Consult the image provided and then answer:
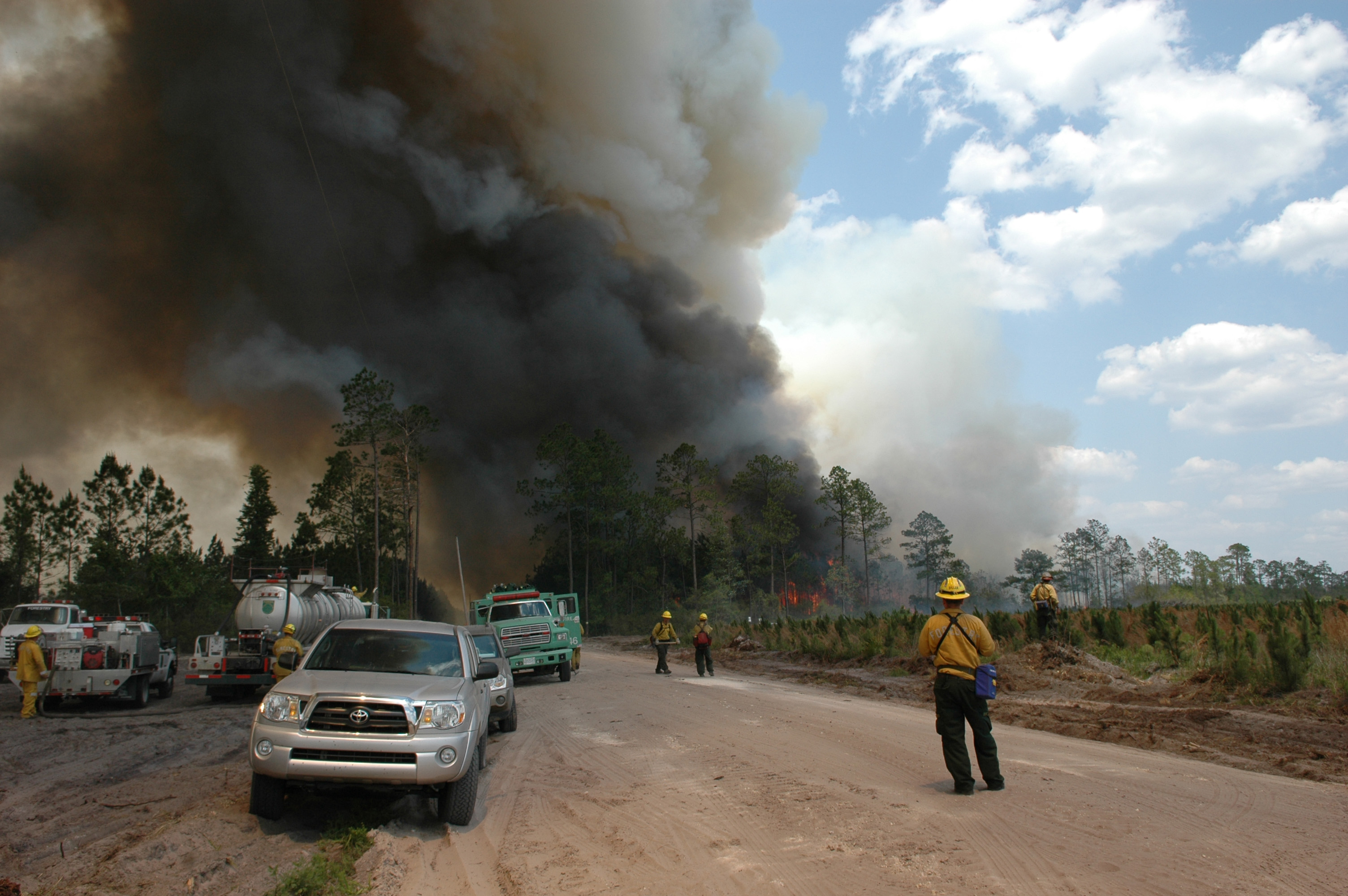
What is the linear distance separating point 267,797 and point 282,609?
1281 centimetres

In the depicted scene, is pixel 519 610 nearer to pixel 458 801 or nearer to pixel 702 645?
pixel 702 645

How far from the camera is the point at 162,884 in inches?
196

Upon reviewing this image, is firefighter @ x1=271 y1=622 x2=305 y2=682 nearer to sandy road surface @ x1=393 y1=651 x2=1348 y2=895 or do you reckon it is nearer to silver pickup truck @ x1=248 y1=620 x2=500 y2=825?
sandy road surface @ x1=393 y1=651 x2=1348 y2=895

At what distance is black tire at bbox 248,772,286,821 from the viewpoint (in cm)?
614

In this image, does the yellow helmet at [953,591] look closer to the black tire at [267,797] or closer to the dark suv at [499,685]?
the black tire at [267,797]

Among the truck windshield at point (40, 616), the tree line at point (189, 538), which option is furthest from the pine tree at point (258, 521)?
the truck windshield at point (40, 616)

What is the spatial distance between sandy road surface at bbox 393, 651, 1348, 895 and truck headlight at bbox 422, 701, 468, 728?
0.85 m

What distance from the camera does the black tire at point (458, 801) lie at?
6219 mm

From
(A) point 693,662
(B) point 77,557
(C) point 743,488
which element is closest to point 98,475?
(B) point 77,557

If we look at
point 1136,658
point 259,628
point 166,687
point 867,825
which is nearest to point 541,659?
point 259,628

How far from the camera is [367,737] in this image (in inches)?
232

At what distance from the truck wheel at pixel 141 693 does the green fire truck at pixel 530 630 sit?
7.52 metres

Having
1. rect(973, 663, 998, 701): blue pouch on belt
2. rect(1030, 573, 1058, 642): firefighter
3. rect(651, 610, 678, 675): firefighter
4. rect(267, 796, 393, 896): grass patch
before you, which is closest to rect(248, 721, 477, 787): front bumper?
rect(267, 796, 393, 896): grass patch

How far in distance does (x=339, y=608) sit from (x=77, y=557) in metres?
55.3
